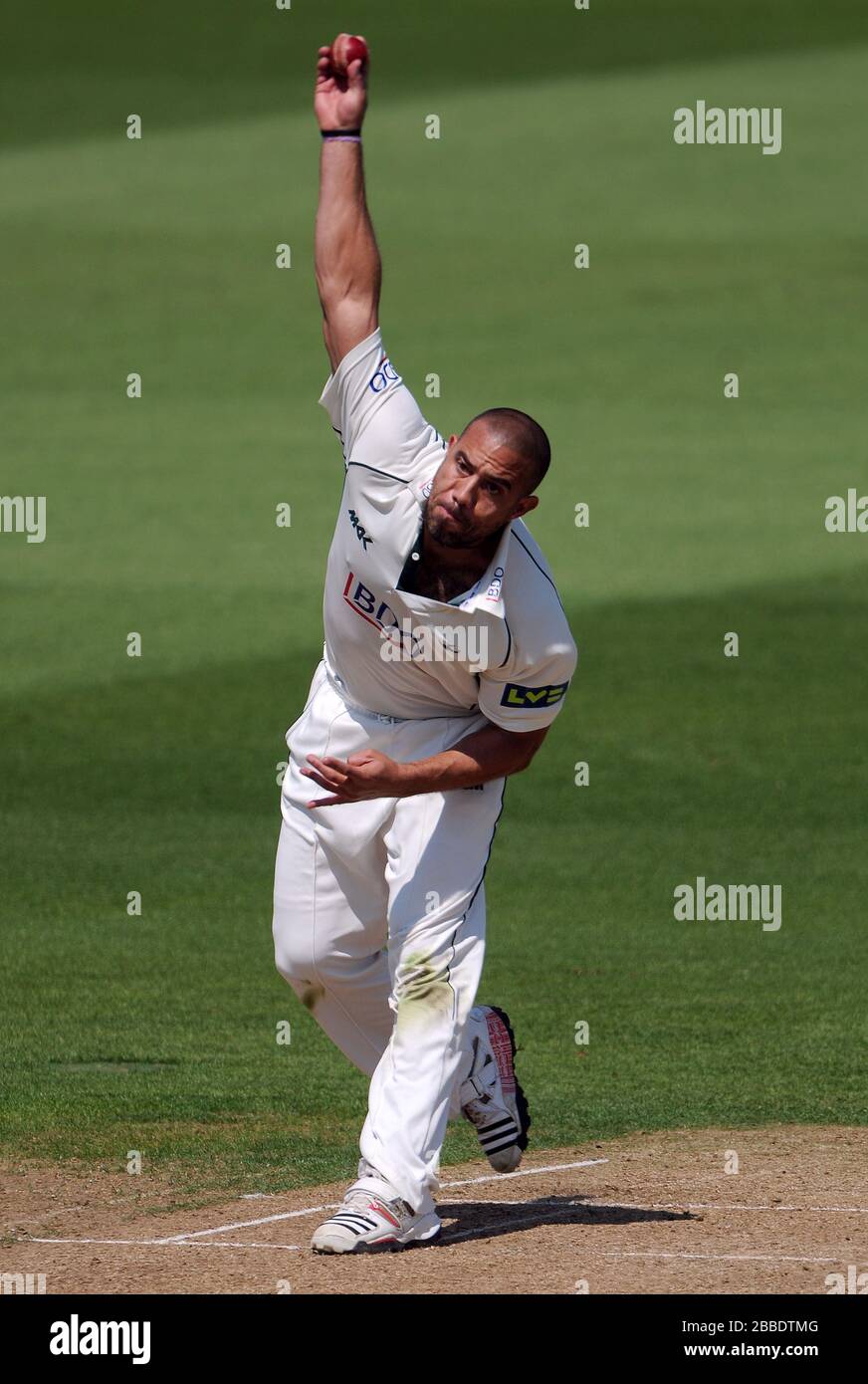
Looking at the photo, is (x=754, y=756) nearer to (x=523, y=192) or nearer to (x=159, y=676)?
(x=159, y=676)

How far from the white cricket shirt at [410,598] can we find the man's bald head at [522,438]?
33cm

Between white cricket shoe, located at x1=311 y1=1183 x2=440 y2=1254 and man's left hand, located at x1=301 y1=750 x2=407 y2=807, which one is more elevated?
man's left hand, located at x1=301 y1=750 x2=407 y2=807

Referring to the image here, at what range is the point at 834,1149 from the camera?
32.4 ft

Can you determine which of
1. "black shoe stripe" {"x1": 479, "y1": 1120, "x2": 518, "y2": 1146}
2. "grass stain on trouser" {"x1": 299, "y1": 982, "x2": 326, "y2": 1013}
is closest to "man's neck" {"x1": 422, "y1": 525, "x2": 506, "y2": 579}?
"grass stain on trouser" {"x1": 299, "y1": 982, "x2": 326, "y2": 1013}

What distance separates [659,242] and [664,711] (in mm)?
27375

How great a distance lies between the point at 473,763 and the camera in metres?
7.92

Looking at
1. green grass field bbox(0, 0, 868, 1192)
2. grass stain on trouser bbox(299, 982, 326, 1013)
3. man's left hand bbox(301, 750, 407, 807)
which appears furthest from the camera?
green grass field bbox(0, 0, 868, 1192)

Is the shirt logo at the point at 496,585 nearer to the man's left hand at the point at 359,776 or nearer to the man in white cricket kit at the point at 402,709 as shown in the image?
the man in white cricket kit at the point at 402,709

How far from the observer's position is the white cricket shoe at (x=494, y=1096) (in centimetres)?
848

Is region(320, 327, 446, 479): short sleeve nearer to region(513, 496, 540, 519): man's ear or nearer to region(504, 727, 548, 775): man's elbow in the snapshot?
region(513, 496, 540, 519): man's ear

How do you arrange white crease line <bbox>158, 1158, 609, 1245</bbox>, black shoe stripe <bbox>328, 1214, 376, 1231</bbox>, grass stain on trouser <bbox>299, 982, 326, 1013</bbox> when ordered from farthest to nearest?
grass stain on trouser <bbox>299, 982, 326, 1013</bbox> < white crease line <bbox>158, 1158, 609, 1245</bbox> < black shoe stripe <bbox>328, 1214, 376, 1231</bbox>

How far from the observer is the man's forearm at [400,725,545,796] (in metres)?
7.79

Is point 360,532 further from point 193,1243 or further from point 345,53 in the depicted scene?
point 193,1243

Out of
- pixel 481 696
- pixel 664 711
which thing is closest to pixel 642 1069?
pixel 481 696
